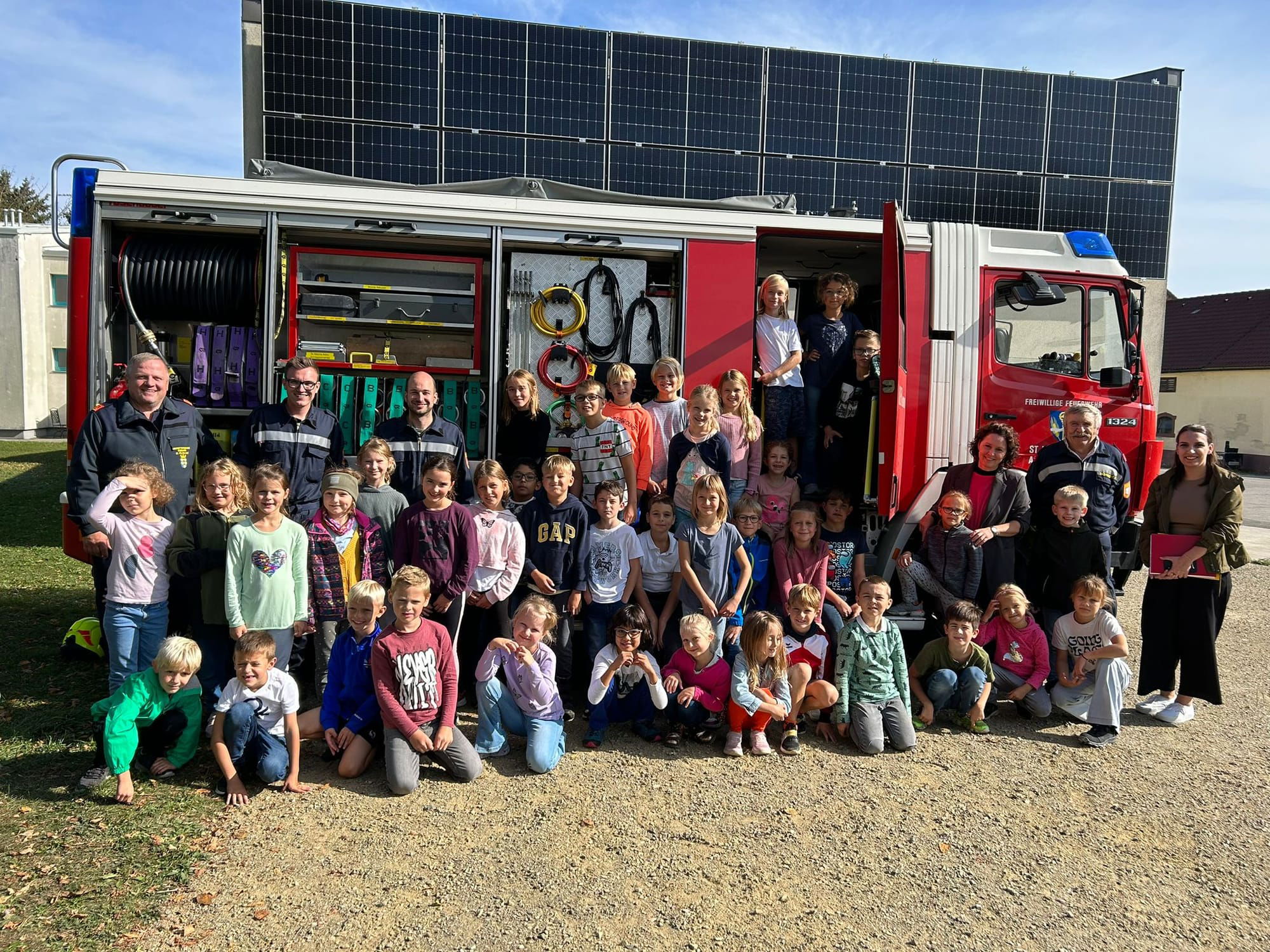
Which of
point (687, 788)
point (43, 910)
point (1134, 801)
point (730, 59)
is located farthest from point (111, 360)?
point (730, 59)

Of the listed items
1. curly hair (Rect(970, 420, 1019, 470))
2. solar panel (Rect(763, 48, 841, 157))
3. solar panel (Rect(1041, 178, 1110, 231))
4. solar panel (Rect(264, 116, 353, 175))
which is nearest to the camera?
curly hair (Rect(970, 420, 1019, 470))

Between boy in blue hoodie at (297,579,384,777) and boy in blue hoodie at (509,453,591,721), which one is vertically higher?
boy in blue hoodie at (509,453,591,721)

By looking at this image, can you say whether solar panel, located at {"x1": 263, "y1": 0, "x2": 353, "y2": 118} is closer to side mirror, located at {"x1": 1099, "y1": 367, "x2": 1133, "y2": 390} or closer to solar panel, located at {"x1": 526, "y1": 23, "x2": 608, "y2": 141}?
solar panel, located at {"x1": 526, "y1": 23, "x2": 608, "y2": 141}

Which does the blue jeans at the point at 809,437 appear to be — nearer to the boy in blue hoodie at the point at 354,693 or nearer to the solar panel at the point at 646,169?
the boy in blue hoodie at the point at 354,693

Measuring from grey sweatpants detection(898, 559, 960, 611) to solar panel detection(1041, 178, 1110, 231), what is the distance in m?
8.66

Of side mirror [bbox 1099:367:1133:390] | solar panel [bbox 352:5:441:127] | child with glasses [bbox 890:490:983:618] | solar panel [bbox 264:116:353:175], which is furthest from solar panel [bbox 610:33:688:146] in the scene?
child with glasses [bbox 890:490:983:618]

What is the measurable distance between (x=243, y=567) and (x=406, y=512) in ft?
3.09

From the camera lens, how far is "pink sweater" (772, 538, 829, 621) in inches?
225

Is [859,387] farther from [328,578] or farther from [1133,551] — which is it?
[328,578]

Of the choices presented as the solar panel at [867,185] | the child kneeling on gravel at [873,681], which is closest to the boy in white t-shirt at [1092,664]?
the child kneeling on gravel at [873,681]

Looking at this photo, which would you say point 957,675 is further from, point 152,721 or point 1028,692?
point 152,721

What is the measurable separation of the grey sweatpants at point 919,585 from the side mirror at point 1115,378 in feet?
7.62

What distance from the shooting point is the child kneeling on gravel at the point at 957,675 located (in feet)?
17.7

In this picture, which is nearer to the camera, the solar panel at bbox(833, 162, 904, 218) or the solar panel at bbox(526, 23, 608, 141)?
the solar panel at bbox(526, 23, 608, 141)
